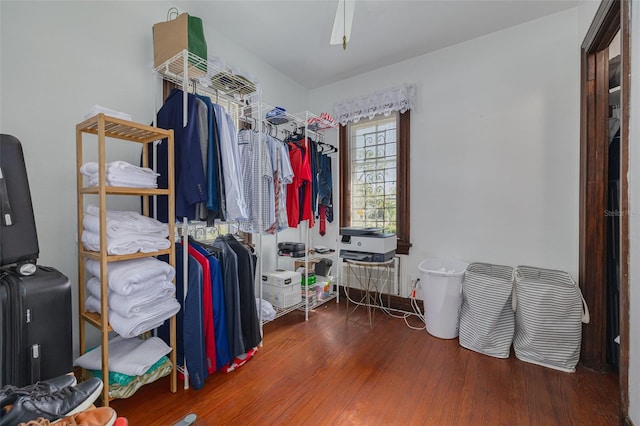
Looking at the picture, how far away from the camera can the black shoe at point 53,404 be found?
2.79 ft

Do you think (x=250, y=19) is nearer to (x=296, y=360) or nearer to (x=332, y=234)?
(x=332, y=234)

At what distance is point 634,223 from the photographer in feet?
3.97

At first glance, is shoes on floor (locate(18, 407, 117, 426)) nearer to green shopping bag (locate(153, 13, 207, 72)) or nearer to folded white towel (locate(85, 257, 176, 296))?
folded white towel (locate(85, 257, 176, 296))

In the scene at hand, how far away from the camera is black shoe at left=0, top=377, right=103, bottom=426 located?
0.85m

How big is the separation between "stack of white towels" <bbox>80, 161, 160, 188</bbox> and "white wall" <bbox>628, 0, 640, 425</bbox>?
234cm

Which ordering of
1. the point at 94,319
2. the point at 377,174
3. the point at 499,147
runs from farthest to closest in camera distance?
the point at 377,174 < the point at 499,147 < the point at 94,319

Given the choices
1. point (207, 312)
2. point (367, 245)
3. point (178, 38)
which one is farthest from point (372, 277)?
point (178, 38)

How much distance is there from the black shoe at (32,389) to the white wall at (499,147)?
105 inches

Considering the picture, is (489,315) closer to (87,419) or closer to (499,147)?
(499,147)

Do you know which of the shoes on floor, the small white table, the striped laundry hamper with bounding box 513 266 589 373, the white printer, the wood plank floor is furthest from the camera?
the small white table

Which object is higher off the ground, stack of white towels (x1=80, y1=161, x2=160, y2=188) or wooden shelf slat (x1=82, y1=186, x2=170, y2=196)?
stack of white towels (x1=80, y1=161, x2=160, y2=188)

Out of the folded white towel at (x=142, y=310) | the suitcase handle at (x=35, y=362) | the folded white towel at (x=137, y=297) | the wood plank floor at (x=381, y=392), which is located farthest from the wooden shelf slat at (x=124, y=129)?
the wood plank floor at (x=381, y=392)

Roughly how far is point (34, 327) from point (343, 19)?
88.8 inches

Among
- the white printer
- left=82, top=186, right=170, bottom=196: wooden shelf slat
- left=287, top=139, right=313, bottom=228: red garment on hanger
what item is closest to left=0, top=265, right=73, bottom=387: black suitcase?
left=82, top=186, right=170, bottom=196: wooden shelf slat
